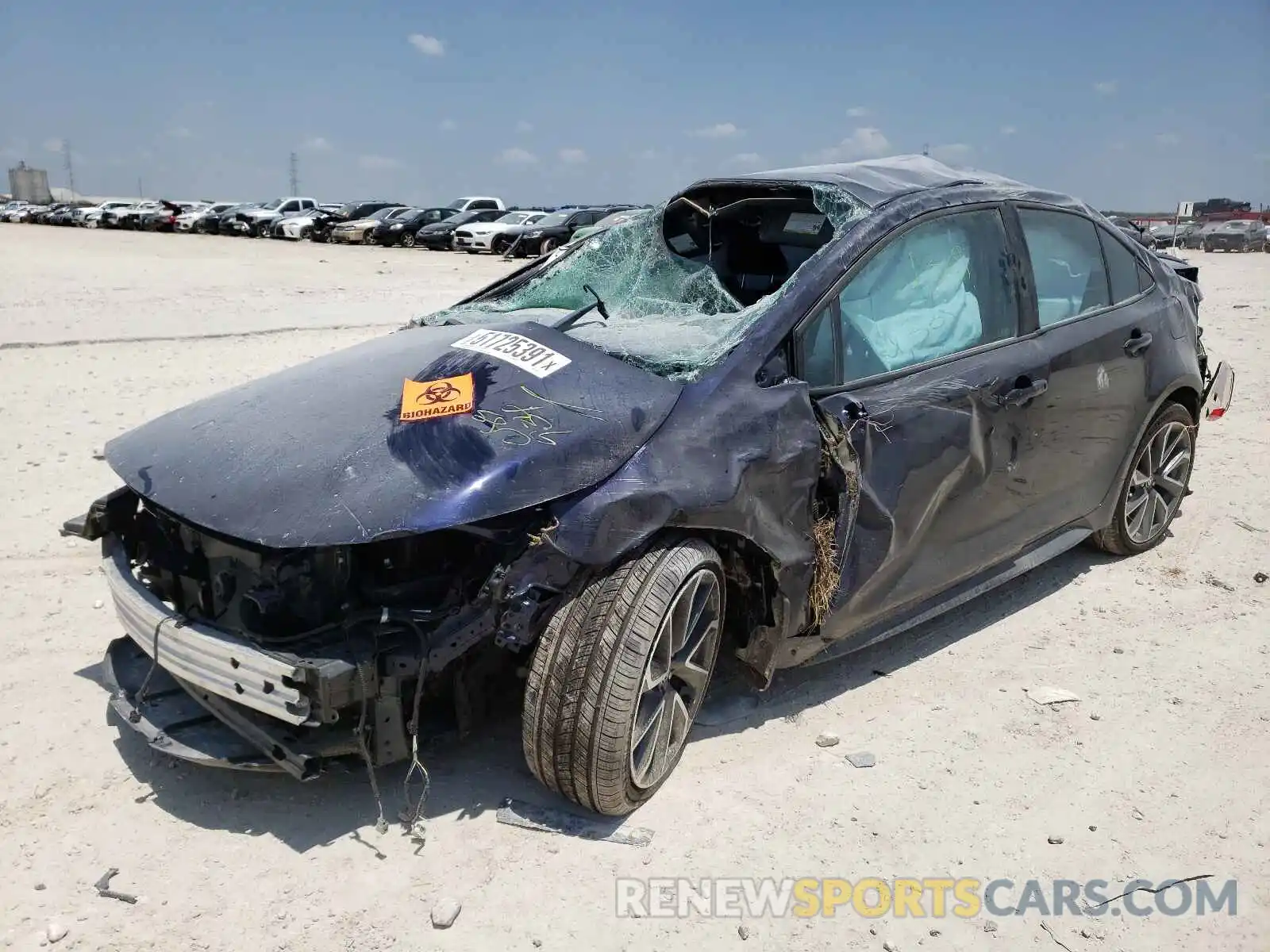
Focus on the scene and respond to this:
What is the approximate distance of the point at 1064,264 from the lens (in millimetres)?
4145

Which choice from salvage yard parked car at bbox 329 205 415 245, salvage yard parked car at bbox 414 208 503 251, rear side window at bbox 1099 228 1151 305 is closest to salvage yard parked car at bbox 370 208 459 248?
salvage yard parked car at bbox 329 205 415 245

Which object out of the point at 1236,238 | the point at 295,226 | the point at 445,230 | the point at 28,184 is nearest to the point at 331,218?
the point at 295,226

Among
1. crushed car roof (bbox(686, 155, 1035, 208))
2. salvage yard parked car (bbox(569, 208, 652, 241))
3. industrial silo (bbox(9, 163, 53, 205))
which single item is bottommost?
industrial silo (bbox(9, 163, 53, 205))

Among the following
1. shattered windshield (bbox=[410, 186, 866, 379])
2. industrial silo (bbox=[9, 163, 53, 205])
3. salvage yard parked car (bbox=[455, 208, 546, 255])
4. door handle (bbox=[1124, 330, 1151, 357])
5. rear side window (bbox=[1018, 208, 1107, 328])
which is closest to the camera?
shattered windshield (bbox=[410, 186, 866, 379])

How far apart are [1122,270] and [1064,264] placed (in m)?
0.52

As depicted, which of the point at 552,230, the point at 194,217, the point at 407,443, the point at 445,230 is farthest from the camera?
the point at 194,217

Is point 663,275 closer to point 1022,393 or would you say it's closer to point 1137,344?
point 1022,393

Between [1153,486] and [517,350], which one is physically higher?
[517,350]

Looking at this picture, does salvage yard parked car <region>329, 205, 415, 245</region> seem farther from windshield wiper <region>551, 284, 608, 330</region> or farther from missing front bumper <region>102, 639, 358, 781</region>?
missing front bumper <region>102, 639, 358, 781</region>

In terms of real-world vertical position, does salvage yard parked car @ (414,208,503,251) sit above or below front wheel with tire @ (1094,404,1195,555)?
below

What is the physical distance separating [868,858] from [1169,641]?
2.04 meters

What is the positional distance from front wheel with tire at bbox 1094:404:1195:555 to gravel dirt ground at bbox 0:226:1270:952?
5.9 inches

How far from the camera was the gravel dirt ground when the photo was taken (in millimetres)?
2482

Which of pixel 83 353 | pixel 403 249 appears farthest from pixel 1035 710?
pixel 403 249
